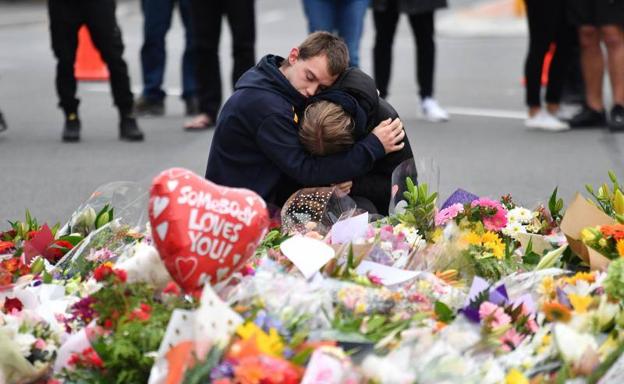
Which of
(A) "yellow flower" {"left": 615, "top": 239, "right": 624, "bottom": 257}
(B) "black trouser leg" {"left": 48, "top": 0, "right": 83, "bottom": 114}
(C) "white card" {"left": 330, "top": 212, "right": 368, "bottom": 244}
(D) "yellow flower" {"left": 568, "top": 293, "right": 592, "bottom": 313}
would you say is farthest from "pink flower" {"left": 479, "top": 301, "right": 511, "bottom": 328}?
(B) "black trouser leg" {"left": 48, "top": 0, "right": 83, "bottom": 114}

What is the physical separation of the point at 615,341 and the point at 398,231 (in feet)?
3.86

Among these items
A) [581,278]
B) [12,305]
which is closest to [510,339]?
[581,278]

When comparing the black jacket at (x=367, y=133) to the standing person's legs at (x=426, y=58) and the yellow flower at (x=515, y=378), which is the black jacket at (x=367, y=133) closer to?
the yellow flower at (x=515, y=378)

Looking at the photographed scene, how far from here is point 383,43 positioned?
8750mm

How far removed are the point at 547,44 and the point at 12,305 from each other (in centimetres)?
583

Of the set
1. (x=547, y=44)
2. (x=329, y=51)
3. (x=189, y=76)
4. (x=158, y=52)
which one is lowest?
(x=189, y=76)

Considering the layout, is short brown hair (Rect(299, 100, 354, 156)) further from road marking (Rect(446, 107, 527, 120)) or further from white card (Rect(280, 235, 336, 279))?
road marking (Rect(446, 107, 527, 120))

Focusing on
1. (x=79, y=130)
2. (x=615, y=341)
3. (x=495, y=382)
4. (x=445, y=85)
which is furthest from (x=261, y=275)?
(x=445, y=85)

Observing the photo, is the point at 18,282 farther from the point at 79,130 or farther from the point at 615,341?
the point at 79,130

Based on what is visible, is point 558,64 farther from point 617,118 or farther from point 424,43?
point 424,43

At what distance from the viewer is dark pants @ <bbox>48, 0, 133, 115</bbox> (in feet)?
25.2

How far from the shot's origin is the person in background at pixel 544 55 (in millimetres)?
8312

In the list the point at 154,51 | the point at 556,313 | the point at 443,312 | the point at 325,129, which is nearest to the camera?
Result: the point at 556,313

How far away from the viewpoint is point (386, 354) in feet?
9.41
